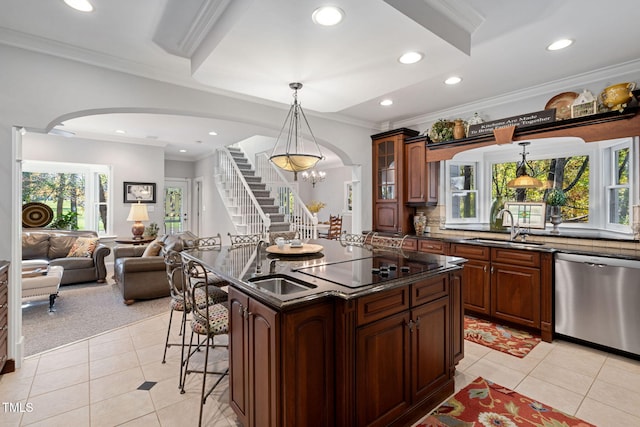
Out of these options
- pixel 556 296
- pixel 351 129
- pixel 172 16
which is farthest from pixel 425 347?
pixel 351 129

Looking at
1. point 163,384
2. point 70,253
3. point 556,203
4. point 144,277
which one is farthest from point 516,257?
point 70,253

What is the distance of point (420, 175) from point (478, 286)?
1.74m

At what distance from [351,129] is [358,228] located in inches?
63.1

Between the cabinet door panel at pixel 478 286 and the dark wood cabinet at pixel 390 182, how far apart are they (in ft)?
4.17

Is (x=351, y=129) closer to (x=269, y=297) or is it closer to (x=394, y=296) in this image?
(x=394, y=296)

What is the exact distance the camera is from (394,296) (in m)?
1.83

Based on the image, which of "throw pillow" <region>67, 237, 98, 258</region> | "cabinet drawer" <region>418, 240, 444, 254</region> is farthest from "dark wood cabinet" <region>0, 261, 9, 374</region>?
"cabinet drawer" <region>418, 240, 444, 254</region>

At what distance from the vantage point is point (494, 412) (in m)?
2.08

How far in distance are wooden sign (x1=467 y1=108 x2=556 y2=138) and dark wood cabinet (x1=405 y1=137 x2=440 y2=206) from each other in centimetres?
73

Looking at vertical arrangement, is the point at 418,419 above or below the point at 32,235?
below

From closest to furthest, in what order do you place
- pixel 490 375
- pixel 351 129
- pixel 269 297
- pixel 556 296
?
pixel 269 297
pixel 490 375
pixel 556 296
pixel 351 129

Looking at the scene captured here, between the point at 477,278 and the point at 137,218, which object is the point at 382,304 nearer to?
the point at 477,278

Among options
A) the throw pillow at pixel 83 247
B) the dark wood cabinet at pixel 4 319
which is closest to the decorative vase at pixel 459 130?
the dark wood cabinet at pixel 4 319

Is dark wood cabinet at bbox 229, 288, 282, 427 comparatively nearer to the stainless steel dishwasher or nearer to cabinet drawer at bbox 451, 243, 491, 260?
cabinet drawer at bbox 451, 243, 491, 260
